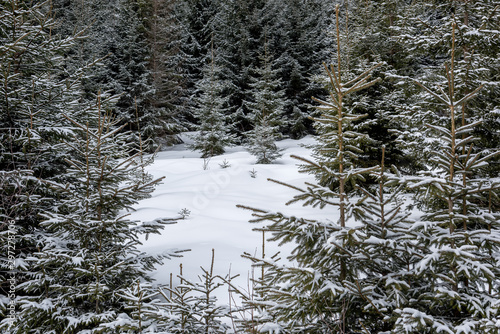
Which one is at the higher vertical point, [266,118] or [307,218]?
[266,118]

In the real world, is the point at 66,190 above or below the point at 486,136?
below

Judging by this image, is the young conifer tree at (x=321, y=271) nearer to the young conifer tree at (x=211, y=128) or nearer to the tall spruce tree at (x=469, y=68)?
the tall spruce tree at (x=469, y=68)

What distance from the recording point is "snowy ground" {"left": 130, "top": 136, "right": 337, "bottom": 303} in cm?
514

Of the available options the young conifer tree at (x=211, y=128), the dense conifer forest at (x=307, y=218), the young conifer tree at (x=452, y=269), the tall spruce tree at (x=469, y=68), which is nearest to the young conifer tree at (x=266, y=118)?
the young conifer tree at (x=211, y=128)

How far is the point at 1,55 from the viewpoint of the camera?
4.41m

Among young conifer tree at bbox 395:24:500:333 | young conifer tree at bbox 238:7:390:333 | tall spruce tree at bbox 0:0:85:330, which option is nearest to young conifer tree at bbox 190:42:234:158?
tall spruce tree at bbox 0:0:85:330

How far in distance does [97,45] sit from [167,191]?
19.1 m

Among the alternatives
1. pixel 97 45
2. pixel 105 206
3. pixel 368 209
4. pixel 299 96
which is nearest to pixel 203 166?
pixel 105 206

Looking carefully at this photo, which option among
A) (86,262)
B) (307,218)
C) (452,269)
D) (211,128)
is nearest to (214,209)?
(307,218)

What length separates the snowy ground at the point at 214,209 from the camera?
5.14m

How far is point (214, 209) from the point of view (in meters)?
7.73

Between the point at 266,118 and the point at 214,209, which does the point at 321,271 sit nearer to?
the point at 214,209

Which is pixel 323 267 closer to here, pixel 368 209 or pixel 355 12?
pixel 368 209

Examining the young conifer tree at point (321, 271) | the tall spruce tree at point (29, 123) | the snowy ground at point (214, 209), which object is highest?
the tall spruce tree at point (29, 123)
